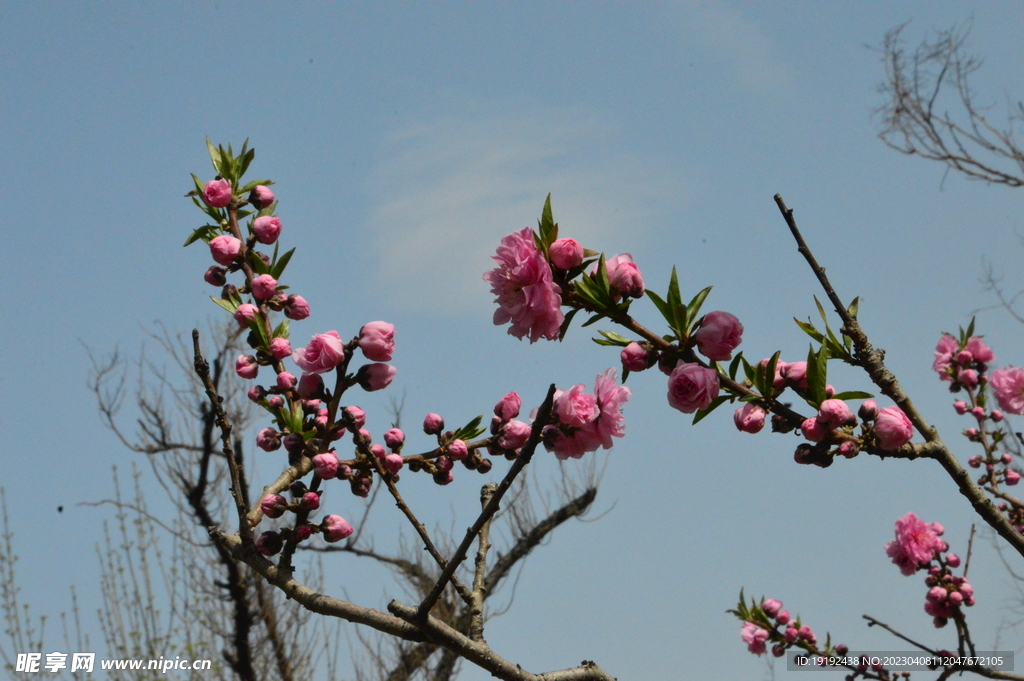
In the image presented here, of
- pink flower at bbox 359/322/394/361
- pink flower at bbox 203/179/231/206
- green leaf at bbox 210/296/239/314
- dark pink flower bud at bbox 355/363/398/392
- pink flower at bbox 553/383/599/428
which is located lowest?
pink flower at bbox 553/383/599/428

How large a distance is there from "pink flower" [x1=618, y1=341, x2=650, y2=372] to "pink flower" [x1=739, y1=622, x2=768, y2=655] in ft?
9.27

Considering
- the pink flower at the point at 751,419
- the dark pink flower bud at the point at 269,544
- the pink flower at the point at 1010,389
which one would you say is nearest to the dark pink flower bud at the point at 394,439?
the dark pink flower bud at the point at 269,544

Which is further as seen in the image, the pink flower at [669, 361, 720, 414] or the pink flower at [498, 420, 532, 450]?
the pink flower at [498, 420, 532, 450]

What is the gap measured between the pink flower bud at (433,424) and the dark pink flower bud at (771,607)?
249cm

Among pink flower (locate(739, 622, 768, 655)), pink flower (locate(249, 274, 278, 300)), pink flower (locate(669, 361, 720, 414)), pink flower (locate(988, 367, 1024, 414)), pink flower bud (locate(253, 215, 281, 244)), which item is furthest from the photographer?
pink flower (locate(739, 622, 768, 655))

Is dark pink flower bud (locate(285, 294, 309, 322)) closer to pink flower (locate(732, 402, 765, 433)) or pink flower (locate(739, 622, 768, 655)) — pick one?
pink flower (locate(732, 402, 765, 433))

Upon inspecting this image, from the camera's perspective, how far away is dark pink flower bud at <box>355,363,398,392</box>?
1503 mm

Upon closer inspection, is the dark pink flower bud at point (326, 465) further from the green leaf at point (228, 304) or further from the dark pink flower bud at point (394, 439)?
the green leaf at point (228, 304)

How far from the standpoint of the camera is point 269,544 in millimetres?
1378

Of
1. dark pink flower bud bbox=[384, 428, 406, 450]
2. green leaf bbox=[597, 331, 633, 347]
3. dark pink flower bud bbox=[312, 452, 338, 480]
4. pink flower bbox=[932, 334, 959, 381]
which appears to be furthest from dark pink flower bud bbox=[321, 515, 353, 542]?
pink flower bbox=[932, 334, 959, 381]

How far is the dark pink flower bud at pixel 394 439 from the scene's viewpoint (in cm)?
163

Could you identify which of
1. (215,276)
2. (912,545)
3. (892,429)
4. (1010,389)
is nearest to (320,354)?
(215,276)

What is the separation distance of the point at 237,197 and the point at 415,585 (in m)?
7.24

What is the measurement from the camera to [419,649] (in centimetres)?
841
